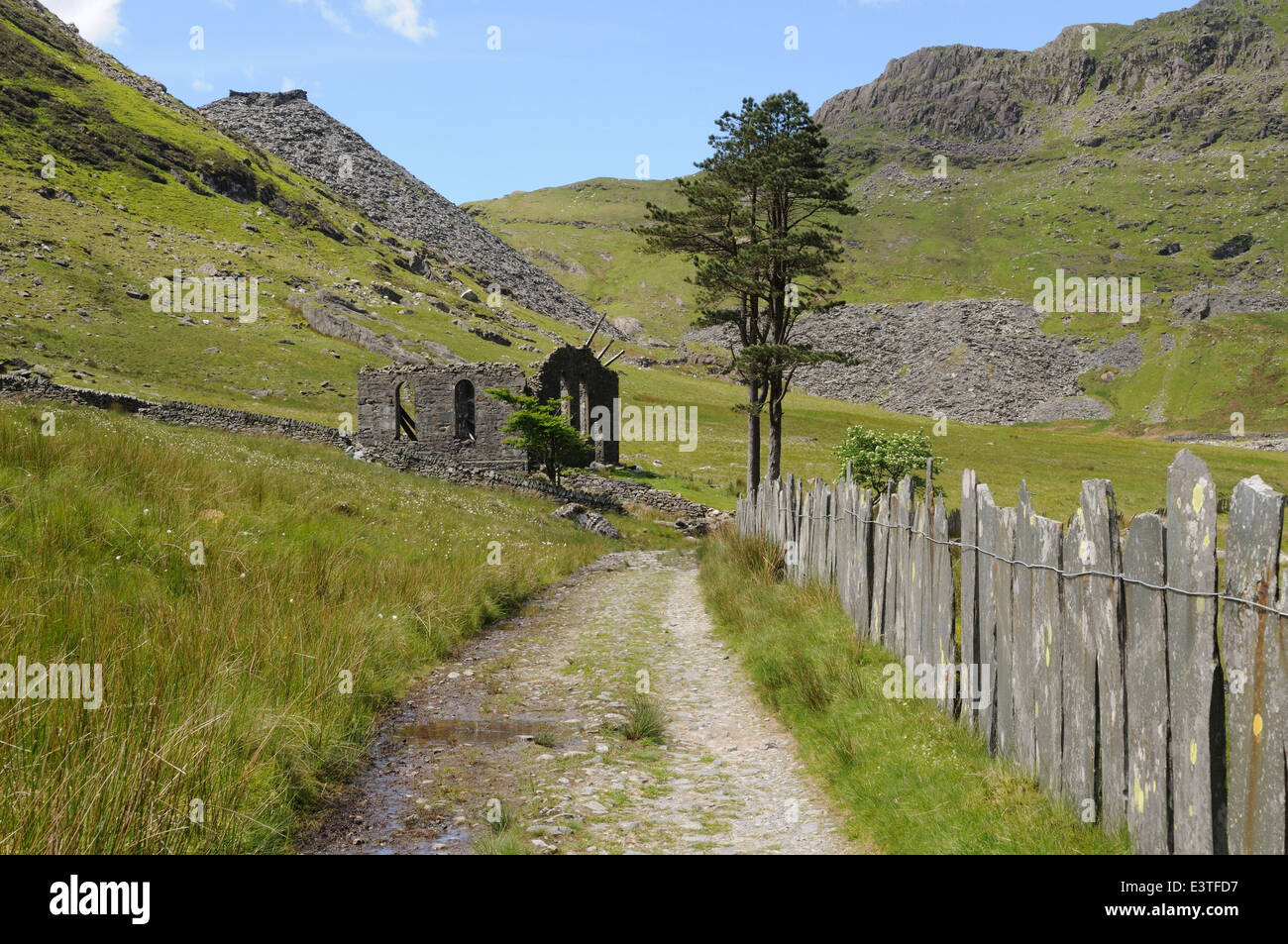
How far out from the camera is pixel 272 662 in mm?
6074

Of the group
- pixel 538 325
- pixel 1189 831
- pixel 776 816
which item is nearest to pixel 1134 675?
pixel 1189 831

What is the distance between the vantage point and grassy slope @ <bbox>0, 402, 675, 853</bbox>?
3723 millimetres

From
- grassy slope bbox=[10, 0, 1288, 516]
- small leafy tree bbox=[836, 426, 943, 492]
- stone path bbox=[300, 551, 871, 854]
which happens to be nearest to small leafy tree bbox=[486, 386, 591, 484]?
grassy slope bbox=[10, 0, 1288, 516]

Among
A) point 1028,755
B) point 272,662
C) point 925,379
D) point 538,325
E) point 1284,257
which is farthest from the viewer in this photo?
point 1284,257

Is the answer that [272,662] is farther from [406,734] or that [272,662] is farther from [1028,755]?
[1028,755]

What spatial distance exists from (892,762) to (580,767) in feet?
7.27

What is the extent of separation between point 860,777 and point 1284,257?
187m

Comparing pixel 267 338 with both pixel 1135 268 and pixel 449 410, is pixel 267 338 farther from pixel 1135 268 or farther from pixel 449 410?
pixel 1135 268

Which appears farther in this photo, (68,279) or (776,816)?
(68,279)

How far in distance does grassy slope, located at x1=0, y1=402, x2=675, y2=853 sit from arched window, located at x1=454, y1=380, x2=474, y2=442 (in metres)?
19.3

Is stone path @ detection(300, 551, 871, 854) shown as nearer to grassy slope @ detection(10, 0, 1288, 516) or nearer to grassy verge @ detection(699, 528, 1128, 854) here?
grassy verge @ detection(699, 528, 1128, 854)

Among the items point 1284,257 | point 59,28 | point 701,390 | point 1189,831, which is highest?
point 59,28

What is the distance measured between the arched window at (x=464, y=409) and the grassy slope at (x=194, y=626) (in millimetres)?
19346

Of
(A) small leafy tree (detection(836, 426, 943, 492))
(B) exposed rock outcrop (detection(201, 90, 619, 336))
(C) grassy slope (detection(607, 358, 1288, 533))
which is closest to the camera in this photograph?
(A) small leafy tree (detection(836, 426, 943, 492))
